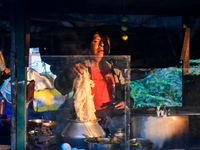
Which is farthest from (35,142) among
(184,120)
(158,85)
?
(184,120)

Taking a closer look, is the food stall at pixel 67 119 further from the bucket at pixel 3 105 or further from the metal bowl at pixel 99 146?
the bucket at pixel 3 105

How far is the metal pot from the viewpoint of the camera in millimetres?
3039

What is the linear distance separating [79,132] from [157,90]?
0.99 metres

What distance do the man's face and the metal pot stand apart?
85cm

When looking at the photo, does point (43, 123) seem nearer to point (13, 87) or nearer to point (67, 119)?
point (67, 119)

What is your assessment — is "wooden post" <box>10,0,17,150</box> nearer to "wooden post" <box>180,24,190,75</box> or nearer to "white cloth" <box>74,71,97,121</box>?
"white cloth" <box>74,71,97,121</box>

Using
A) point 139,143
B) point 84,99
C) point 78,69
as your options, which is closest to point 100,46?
point 78,69

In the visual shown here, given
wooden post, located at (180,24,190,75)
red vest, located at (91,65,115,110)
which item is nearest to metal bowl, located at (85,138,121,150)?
red vest, located at (91,65,115,110)

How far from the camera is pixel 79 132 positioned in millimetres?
3033

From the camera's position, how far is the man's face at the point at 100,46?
3470 millimetres

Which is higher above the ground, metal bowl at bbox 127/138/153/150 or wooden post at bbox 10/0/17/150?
wooden post at bbox 10/0/17/150

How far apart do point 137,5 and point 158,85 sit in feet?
3.83

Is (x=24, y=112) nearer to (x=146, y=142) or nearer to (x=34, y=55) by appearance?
(x=34, y=55)

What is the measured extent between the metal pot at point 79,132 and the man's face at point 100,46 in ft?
2.80
